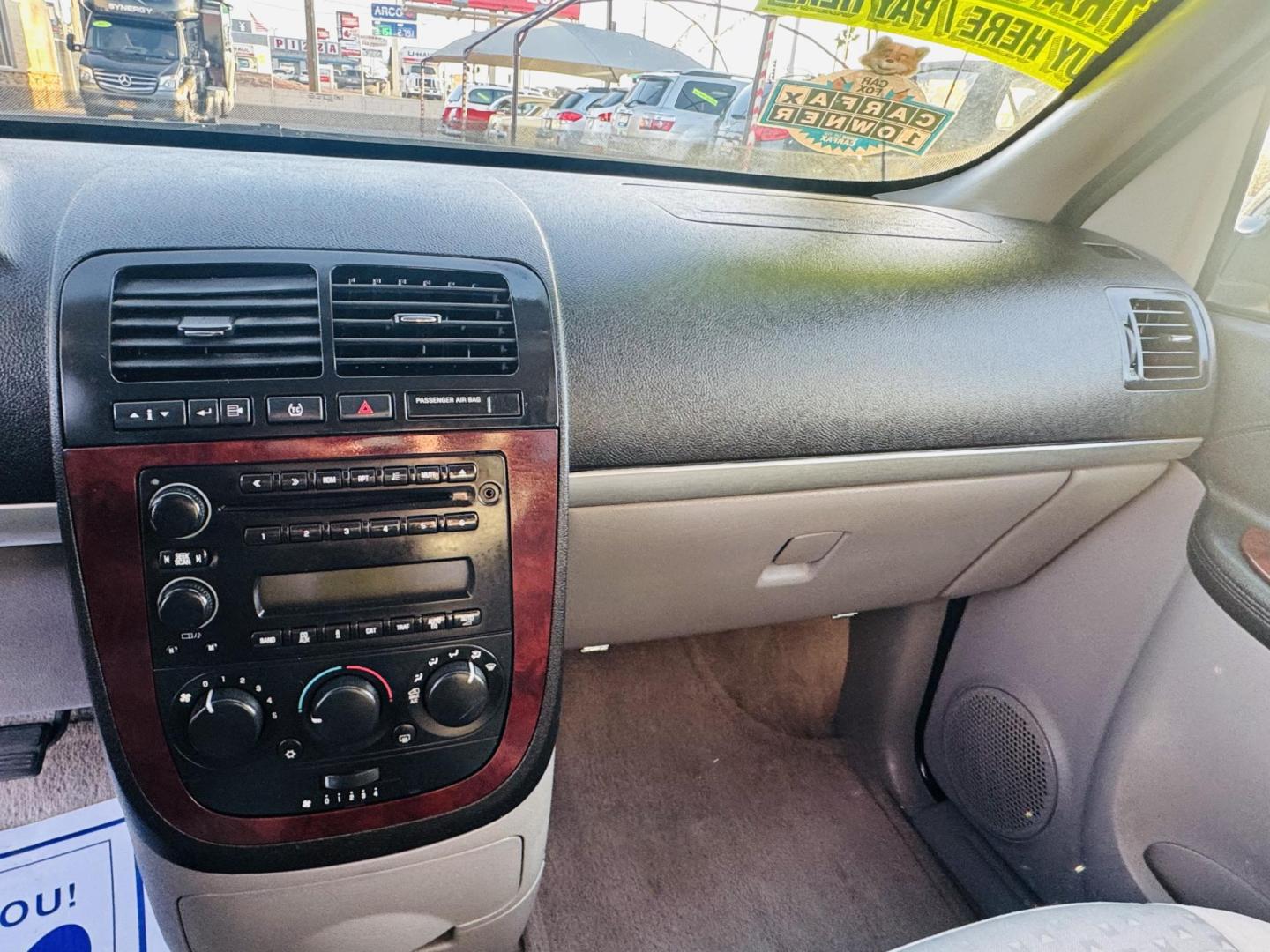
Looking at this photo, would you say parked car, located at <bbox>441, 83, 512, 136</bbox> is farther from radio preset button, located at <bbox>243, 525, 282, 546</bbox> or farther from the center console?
radio preset button, located at <bbox>243, 525, 282, 546</bbox>

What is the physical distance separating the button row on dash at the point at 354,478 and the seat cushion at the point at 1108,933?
62cm

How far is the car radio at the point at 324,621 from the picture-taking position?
0.71 m

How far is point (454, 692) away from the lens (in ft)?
2.61

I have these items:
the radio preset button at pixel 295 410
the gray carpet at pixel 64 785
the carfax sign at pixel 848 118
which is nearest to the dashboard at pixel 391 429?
the radio preset button at pixel 295 410

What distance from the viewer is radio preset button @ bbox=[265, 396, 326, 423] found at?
0.70 meters

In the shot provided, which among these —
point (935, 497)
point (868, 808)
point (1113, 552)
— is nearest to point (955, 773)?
point (868, 808)

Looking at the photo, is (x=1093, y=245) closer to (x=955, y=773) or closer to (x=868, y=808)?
(x=955, y=773)

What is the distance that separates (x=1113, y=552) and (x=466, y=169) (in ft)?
3.74

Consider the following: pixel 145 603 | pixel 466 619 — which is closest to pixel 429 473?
pixel 466 619

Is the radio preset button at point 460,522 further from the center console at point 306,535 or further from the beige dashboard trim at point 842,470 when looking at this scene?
the beige dashboard trim at point 842,470

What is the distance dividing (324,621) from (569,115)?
0.74m

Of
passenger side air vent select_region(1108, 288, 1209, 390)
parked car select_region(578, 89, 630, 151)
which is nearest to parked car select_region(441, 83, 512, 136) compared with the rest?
parked car select_region(578, 89, 630, 151)

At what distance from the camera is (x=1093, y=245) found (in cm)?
135

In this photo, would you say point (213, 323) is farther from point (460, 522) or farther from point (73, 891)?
point (73, 891)
